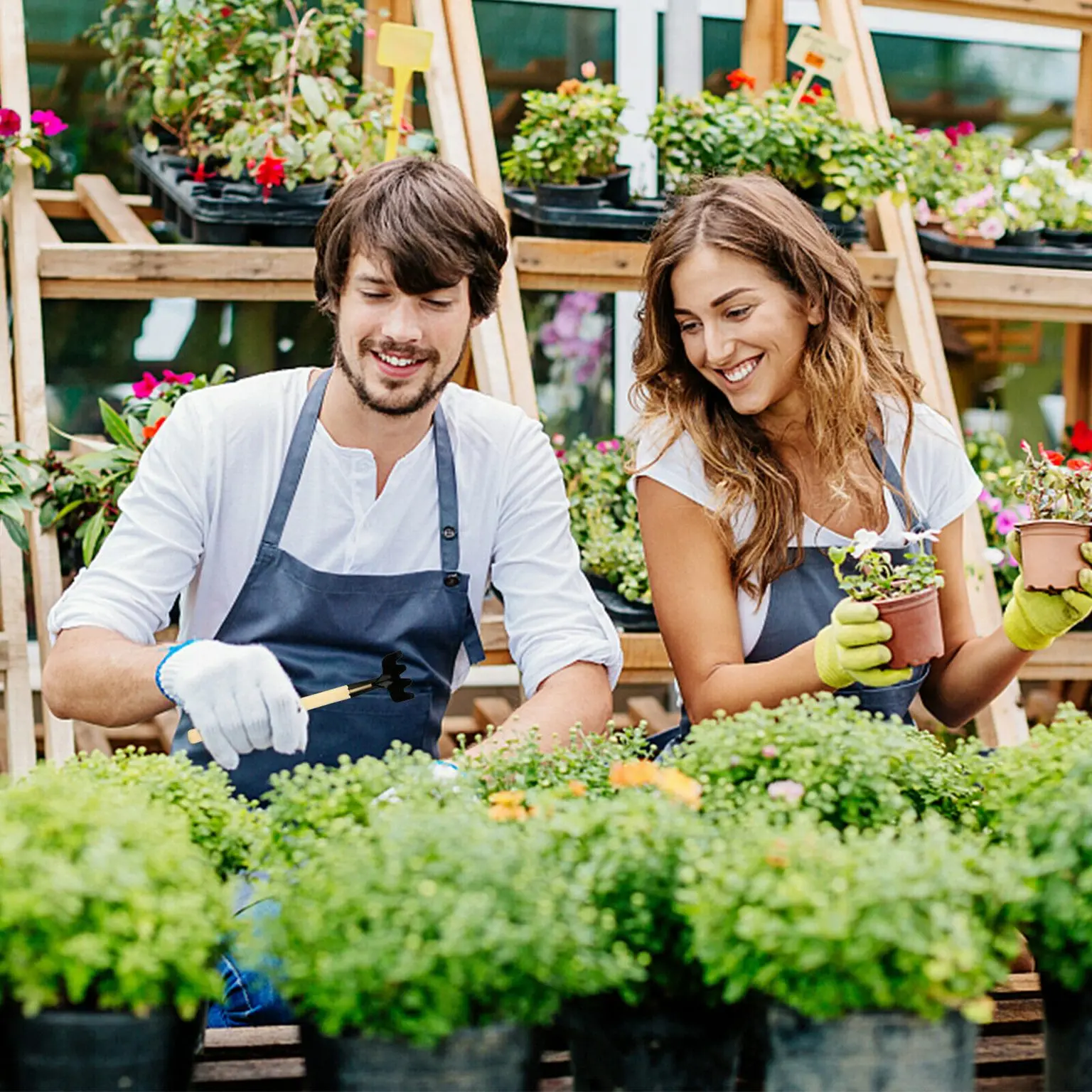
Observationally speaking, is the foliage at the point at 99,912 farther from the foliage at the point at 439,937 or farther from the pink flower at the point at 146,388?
the pink flower at the point at 146,388

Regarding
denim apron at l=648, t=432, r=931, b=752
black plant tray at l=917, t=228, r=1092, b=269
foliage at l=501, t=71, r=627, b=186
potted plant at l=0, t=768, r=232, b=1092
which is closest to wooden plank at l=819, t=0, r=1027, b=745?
black plant tray at l=917, t=228, r=1092, b=269

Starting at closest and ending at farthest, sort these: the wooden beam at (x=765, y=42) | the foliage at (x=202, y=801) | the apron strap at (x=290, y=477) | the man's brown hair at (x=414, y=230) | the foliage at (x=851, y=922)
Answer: the foliage at (x=851, y=922) < the foliage at (x=202, y=801) < the man's brown hair at (x=414, y=230) < the apron strap at (x=290, y=477) < the wooden beam at (x=765, y=42)

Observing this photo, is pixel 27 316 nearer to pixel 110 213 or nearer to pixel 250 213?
pixel 250 213

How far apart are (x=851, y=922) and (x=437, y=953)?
0.26 m

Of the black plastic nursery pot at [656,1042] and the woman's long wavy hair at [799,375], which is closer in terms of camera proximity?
the black plastic nursery pot at [656,1042]

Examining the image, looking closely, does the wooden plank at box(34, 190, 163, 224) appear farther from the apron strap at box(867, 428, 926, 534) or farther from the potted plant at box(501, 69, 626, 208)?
the apron strap at box(867, 428, 926, 534)

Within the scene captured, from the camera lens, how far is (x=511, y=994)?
3.01ft

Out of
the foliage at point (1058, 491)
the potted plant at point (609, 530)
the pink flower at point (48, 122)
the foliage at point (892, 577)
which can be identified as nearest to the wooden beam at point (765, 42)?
the potted plant at point (609, 530)

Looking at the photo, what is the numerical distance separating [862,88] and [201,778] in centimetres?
237

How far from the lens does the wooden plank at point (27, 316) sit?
2494 mm

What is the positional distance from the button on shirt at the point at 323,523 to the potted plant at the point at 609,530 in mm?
443

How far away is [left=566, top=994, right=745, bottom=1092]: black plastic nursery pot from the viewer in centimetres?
99

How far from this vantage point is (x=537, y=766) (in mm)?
1232

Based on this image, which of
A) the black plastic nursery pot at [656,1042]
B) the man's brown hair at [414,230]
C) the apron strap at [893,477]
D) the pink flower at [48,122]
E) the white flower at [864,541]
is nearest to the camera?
the black plastic nursery pot at [656,1042]
